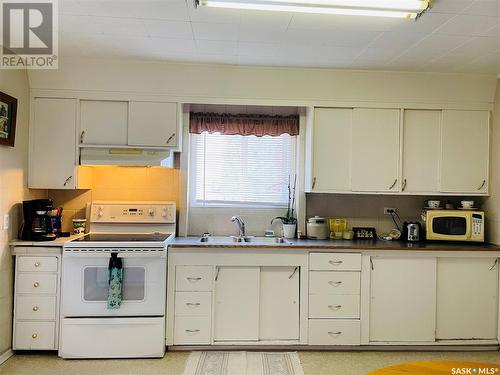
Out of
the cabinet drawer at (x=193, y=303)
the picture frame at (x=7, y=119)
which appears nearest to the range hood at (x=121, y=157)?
the picture frame at (x=7, y=119)

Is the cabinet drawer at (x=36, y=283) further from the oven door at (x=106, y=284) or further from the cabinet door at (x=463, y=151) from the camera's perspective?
the cabinet door at (x=463, y=151)

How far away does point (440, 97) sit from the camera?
339 cm

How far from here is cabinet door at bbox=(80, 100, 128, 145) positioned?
10.6 ft

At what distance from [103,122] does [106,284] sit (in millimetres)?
1364

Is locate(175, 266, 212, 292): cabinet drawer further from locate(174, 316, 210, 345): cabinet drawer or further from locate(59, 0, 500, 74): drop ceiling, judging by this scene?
locate(59, 0, 500, 74): drop ceiling

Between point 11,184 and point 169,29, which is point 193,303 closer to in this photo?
point 11,184

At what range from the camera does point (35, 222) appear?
10.00 ft

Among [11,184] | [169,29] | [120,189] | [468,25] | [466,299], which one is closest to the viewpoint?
[468,25]

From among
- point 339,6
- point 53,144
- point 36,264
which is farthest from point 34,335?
point 339,6

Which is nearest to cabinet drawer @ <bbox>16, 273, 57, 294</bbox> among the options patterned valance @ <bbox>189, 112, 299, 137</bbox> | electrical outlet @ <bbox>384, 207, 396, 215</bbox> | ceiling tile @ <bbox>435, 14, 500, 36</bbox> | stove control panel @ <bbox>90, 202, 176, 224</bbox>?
stove control panel @ <bbox>90, 202, 176, 224</bbox>

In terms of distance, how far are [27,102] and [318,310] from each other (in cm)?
299

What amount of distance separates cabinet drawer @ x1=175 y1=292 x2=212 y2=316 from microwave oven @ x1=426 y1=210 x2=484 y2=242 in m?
2.07

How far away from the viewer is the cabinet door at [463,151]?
3400 mm

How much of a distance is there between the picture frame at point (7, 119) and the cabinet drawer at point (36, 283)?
1.03 metres
